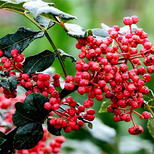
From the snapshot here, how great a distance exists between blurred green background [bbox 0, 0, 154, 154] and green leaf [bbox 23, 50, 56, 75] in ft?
1.47

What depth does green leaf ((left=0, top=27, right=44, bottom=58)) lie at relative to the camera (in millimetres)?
594

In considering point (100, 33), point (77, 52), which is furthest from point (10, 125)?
point (77, 52)

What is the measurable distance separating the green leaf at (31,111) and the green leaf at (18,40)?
0.10 meters

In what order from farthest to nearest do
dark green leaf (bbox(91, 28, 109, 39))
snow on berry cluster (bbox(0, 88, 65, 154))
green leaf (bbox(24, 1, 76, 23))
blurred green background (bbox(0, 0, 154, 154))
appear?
1. blurred green background (bbox(0, 0, 154, 154))
2. snow on berry cluster (bbox(0, 88, 65, 154))
3. dark green leaf (bbox(91, 28, 109, 39))
4. green leaf (bbox(24, 1, 76, 23))

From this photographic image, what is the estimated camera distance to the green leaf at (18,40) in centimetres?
59

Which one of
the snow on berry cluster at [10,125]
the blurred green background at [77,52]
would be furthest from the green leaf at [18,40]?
the blurred green background at [77,52]

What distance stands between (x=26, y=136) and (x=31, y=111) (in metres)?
0.05

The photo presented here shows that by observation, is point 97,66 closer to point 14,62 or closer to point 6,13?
point 14,62

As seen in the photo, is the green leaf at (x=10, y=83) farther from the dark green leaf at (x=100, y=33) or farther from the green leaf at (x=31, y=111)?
the dark green leaf at (x=100, y=33)

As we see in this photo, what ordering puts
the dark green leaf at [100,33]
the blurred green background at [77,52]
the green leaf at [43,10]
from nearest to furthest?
the green leaf at [43,10], the dark green leaf at [100,33], the blurred green background at [77,52]

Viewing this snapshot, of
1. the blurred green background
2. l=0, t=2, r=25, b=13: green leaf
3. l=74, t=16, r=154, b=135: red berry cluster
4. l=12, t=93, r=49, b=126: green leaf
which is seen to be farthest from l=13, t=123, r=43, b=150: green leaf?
the blurred green background

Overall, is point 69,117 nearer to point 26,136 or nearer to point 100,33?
point 26,136

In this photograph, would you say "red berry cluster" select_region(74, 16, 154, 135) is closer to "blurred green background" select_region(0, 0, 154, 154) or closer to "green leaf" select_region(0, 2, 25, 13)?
"green leaf" select_region(0, 2, 25, 13)

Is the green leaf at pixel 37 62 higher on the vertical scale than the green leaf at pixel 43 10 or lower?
lower
